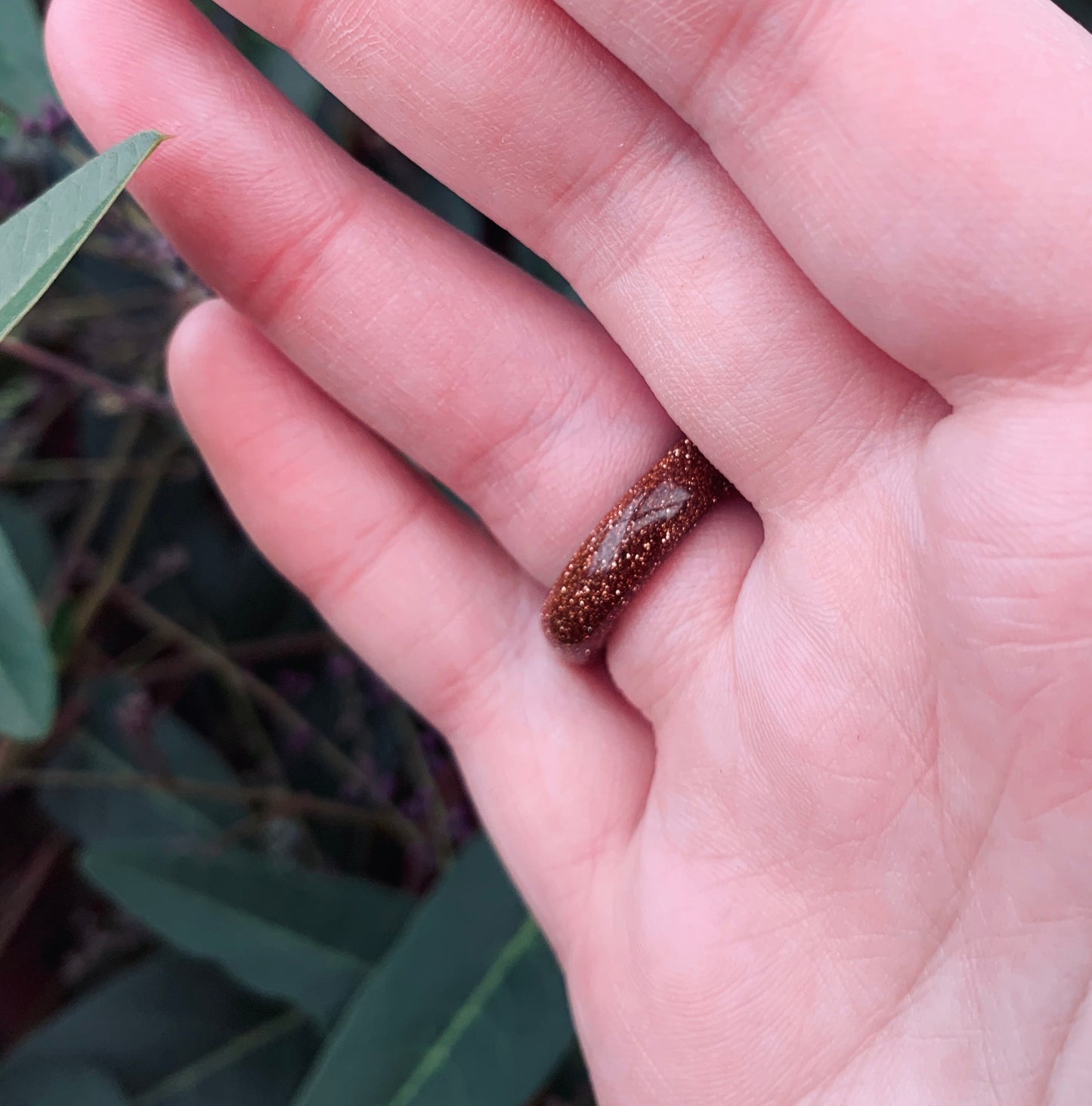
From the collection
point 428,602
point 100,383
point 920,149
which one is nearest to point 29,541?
point 100,383

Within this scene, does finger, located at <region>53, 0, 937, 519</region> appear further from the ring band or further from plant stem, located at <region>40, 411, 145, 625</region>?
plant stem, located at <region>40, 411, 145, 625</region>

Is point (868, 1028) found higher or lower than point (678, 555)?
lower

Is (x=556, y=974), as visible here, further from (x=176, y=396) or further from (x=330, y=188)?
(x=330, y=188)

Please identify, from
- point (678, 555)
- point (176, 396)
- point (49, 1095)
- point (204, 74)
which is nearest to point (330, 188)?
point (204, 74)

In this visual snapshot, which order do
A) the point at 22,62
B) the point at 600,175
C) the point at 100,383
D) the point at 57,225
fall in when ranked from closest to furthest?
1. the point at 57,225
2. the point at 600,175
3. the point at 22,62
4. the point at 100,383

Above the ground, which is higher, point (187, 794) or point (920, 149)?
point (920, 149)

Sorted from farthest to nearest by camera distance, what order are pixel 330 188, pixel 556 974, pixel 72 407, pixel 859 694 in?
pixel 72 407 → pixel 556 974 → pixel 330 188 → pixel 859 694

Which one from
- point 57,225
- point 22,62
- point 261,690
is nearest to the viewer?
point 57,225

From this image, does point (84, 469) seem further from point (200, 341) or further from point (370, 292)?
point (370, 292)

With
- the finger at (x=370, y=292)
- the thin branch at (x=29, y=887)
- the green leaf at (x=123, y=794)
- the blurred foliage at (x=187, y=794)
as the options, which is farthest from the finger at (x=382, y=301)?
the thin branch at (x=29, y=887)
